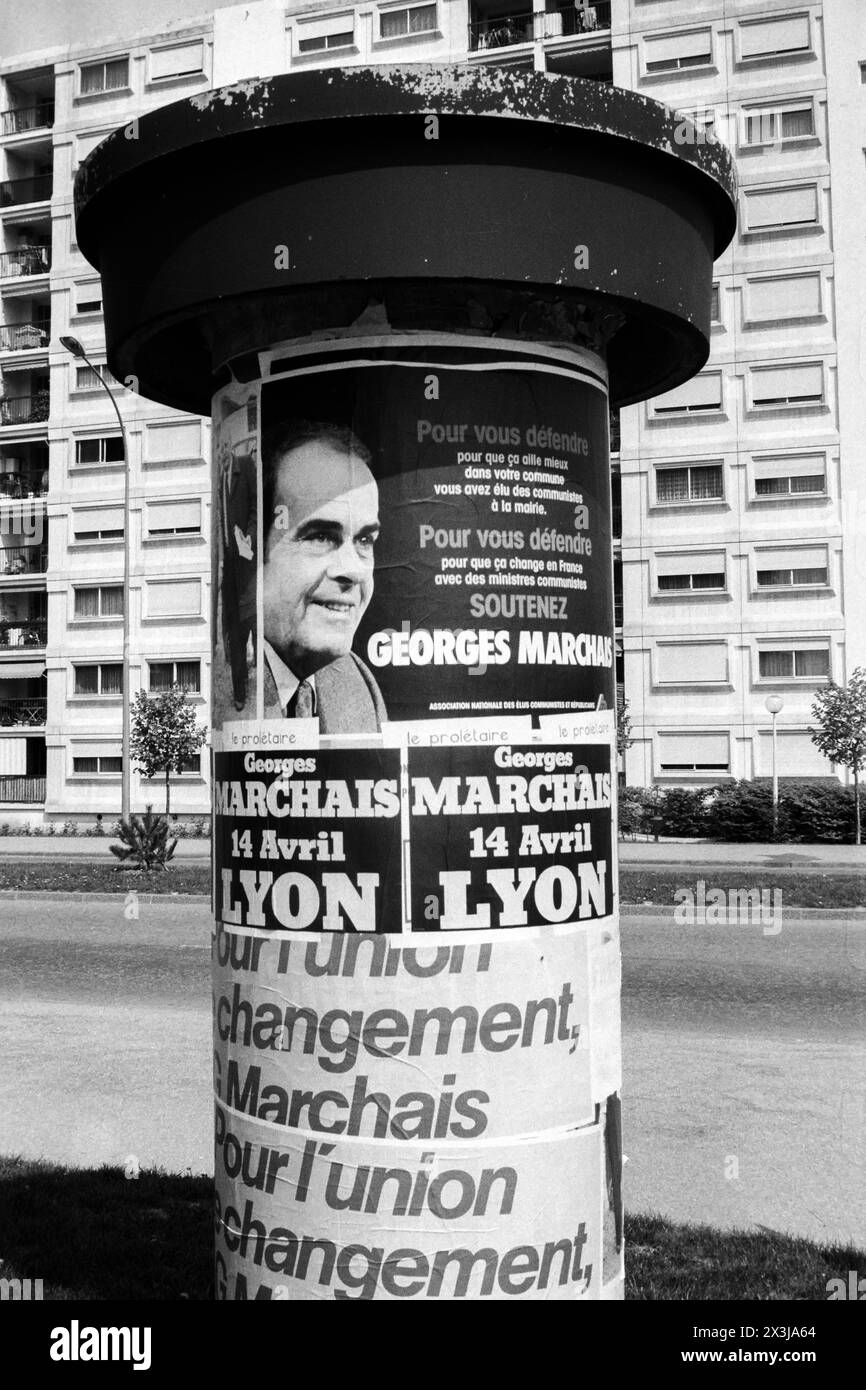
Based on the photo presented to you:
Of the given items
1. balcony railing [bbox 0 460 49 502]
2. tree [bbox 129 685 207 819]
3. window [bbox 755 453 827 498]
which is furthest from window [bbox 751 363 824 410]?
balcony railing [bbox 0 460 49 502]

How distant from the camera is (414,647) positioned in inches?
108

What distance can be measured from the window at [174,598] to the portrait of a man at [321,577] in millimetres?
37723

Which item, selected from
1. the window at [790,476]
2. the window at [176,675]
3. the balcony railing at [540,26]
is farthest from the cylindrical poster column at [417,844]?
the balcony railing at [540,26]

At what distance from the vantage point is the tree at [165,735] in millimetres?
35688

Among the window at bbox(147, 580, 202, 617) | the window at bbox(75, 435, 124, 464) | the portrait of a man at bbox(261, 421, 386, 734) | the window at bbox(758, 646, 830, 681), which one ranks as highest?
the window at bbox(75, 435, 124, 464)

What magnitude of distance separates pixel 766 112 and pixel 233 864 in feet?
130

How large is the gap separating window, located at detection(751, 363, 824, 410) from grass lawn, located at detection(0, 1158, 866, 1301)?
3447cm

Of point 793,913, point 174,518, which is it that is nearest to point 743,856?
point 793,913

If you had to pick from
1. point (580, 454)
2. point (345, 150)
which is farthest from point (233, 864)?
point (345, 150)

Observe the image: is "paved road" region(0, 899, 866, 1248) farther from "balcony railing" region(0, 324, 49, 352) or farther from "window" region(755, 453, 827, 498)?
"balcony railing" region(0, 324, 49, 352)

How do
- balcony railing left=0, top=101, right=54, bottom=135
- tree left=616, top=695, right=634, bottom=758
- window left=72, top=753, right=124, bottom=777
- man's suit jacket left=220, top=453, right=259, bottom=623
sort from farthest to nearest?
balcony railing left=0, top=101, right=54, bottom=135
window left=72, top=753, right=124, bottom=777
tree left=616, top=695, right=634, bottom=758
man's suit jacket left=220, top=453, right=259, bottom=623

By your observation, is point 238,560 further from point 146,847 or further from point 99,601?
point 99,601

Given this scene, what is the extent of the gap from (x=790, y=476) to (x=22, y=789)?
2733 centimetres

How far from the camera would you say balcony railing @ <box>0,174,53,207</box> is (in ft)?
147
